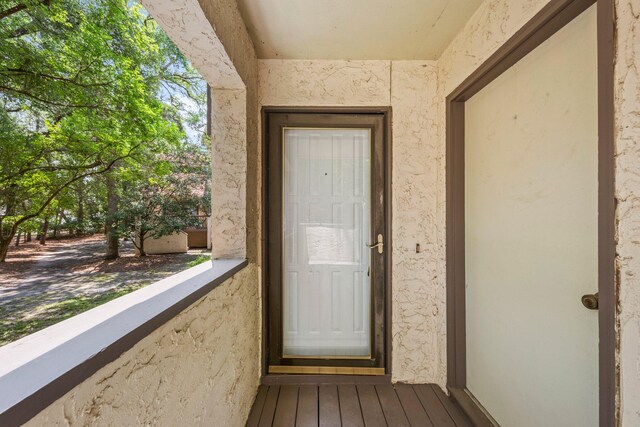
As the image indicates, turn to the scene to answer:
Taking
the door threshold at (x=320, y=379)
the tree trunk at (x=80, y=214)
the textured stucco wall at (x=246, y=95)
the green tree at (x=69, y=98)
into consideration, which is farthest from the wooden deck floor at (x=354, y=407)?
the green tree at (x=69, y=98)

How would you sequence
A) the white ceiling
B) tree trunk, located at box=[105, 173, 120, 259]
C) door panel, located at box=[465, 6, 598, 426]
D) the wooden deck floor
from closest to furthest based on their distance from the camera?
door panel, located at box=[465, 6, 598, 426], tree trunk, located at box=[105, 173, 120, 259], the white ceiling, the wooden deck floor

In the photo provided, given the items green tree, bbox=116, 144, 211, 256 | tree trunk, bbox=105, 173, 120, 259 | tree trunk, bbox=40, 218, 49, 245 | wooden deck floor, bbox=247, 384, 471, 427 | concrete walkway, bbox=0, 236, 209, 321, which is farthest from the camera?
wooden deck floor, bbox=247, 384, 471, 427

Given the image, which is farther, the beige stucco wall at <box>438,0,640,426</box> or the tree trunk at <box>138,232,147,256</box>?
the tree trunk at <box>138,232,147,256</box>

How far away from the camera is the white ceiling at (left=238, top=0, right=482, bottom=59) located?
1.58m

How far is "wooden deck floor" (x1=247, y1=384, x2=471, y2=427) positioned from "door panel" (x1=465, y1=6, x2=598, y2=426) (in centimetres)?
28

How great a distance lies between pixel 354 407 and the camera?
1882 mm

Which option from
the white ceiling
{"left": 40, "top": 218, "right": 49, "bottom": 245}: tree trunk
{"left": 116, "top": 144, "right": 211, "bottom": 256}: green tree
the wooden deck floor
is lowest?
the wooden deck floor

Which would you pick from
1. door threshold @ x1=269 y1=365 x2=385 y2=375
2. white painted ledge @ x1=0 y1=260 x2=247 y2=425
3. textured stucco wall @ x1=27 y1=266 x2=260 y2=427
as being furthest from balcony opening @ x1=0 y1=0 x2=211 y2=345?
door threshold @ x1=269 y1=365 x2=385 y2=375

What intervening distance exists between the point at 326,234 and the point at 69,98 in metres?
1.66

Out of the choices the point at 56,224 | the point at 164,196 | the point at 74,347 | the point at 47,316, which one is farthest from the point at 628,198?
the point at 164,196

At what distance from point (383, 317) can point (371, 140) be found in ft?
4.53

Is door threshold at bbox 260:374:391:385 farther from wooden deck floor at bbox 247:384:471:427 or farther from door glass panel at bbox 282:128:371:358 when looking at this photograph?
door glass panel at bbox 282:128:371:358

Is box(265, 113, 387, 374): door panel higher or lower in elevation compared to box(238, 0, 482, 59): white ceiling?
lower

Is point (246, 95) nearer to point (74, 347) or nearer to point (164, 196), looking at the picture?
point (164, 196)
